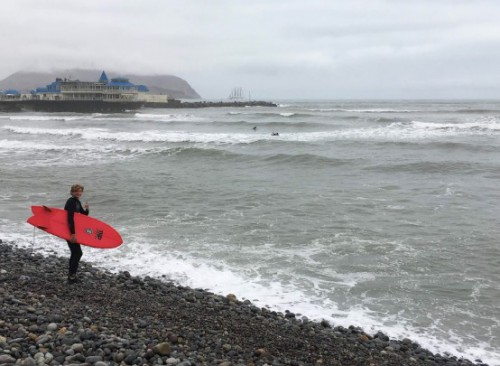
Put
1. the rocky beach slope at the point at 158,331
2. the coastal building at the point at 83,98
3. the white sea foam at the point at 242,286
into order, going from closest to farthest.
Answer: the rocky beach slope at the point at 158,331 → the white sea foam at the point at 242,286 → the coastal building at the point at 83,98

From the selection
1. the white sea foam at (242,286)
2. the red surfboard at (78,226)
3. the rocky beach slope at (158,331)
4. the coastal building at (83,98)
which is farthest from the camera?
the coastal building at (83,98)

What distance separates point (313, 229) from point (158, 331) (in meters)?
5.77

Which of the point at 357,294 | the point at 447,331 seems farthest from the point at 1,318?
the point at 447,331

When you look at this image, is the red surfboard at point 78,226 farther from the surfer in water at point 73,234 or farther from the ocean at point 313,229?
the ocean at point 313,229

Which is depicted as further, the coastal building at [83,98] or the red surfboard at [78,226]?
the coastal building at [83,98]

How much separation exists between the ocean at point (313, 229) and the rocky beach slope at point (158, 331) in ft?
1.59

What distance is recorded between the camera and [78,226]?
275 inches

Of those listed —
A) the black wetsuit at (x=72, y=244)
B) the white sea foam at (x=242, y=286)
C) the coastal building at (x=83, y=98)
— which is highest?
the coastal building at (x=83, y=98)

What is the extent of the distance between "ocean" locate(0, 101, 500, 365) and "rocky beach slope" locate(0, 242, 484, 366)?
483 mm

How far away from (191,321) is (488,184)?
44.4ft

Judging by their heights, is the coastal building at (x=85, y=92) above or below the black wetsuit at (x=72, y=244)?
above

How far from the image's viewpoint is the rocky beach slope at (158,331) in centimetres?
427

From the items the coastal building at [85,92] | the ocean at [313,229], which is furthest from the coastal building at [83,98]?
the ocean at [313,229]

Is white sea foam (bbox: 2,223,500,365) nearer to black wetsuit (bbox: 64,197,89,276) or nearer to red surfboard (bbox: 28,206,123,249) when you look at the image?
red surfboard (bbox: 28,206,123,249)
